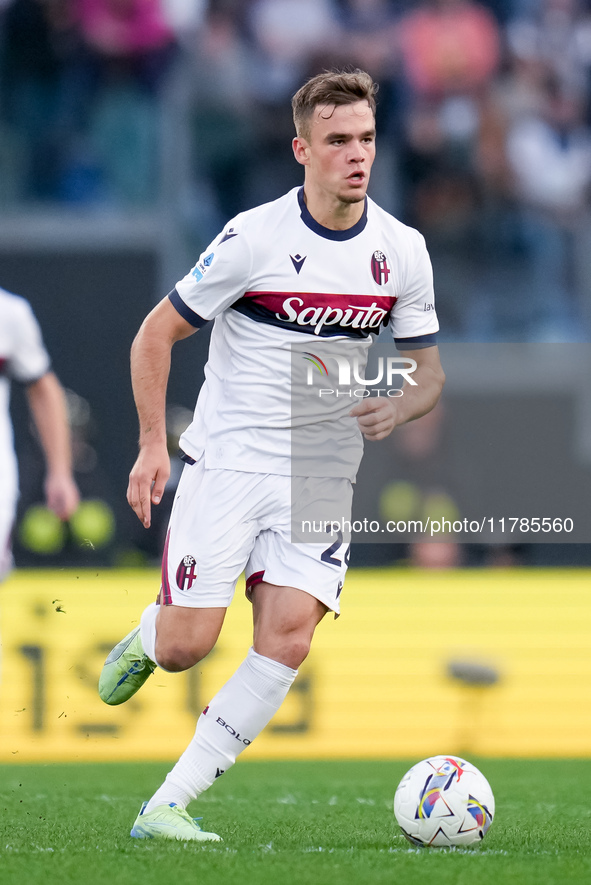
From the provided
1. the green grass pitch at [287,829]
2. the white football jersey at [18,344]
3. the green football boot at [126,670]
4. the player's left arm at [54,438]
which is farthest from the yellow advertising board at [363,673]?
the green football boot at [126,670]

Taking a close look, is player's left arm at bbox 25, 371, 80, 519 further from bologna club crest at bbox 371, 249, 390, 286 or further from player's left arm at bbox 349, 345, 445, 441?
bologna club crest at bbox 371, 249, 390, 286

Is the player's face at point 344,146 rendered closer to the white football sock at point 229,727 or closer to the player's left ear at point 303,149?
the player's left ear at point 303,149

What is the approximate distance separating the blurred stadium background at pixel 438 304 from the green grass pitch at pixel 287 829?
17.1 inches

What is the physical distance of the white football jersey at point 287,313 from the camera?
4.42 meters

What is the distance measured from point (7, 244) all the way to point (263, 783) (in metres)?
4.54

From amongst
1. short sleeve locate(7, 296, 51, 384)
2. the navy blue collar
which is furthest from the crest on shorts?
short sleeve locate(7, 296, 51, 384)

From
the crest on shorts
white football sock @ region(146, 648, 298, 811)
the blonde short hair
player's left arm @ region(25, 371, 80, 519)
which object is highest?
the blonde short hair

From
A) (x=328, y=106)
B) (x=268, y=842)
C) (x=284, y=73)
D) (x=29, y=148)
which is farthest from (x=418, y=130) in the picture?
(x=268, y=842)

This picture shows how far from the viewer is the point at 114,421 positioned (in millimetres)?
9289

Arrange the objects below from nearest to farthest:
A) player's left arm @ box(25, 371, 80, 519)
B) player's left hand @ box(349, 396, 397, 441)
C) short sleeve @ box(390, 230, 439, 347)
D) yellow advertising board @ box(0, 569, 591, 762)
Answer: player's left hand @ box(349, 396, 397, 441), short sleeve @ box(390, 230, 439, 347), player's left arm @ box(25, 371, 80, 519), yellow advertising board @ box(0, 569, 591, 762)

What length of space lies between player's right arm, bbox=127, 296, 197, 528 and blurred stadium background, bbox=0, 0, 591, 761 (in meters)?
3.54

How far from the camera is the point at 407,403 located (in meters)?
4.47

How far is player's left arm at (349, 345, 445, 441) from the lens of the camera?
4.19 meters

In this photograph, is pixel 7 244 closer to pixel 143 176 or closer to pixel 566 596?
pixel 143 176
